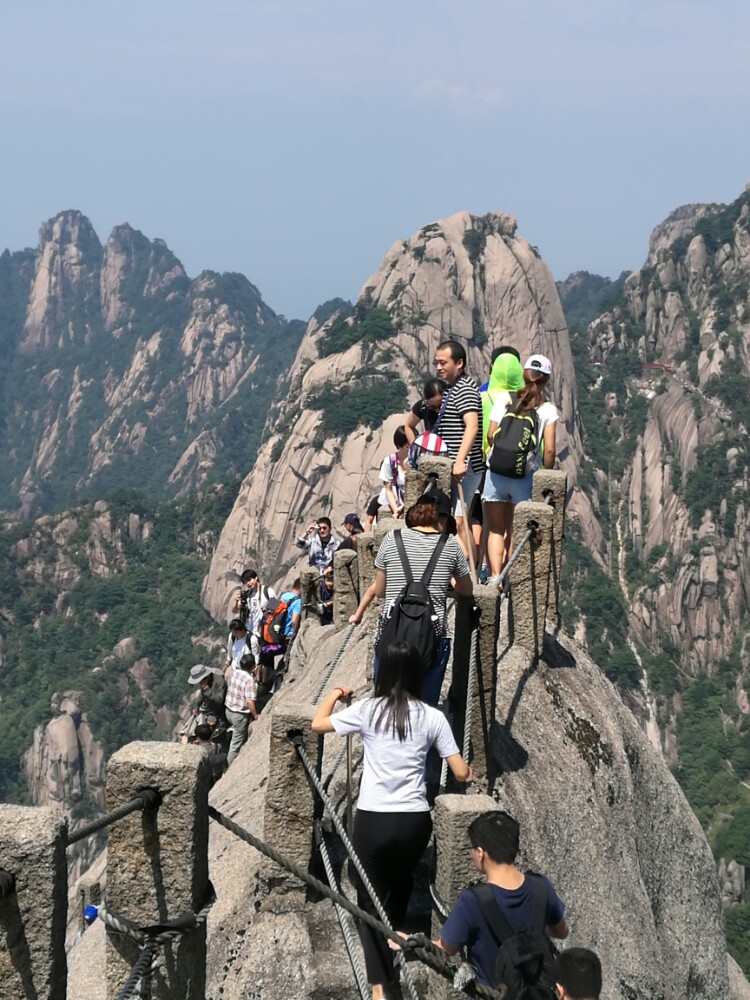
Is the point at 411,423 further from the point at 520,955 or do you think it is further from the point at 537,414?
the point at 520,955

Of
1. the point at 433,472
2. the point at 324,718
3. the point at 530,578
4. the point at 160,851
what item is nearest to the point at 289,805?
the point at 324,718

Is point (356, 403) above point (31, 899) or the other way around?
above

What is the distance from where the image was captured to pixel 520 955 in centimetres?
479

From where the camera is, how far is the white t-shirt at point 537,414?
1132cm

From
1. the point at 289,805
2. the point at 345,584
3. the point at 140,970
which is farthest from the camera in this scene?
the point at 345,584

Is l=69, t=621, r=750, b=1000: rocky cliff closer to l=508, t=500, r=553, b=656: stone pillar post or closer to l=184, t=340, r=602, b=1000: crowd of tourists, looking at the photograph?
l=508, t=500, r=553, b=656: stone pillar post

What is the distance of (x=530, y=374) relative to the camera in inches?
437

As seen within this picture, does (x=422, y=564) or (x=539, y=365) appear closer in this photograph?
(x=422, y=564)

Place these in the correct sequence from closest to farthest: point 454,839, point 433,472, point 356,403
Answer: point 454,839 → point 433,472 → point 356,403

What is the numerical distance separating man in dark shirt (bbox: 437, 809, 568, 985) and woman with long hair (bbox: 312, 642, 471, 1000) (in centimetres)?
78

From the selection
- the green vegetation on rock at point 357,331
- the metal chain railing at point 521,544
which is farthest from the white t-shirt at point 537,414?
the green vegetation on rock at point 357,331

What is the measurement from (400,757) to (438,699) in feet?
8.10

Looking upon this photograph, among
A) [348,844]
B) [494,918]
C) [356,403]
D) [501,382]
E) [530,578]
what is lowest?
[494,918]

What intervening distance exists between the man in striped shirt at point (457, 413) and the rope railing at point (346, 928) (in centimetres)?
412
